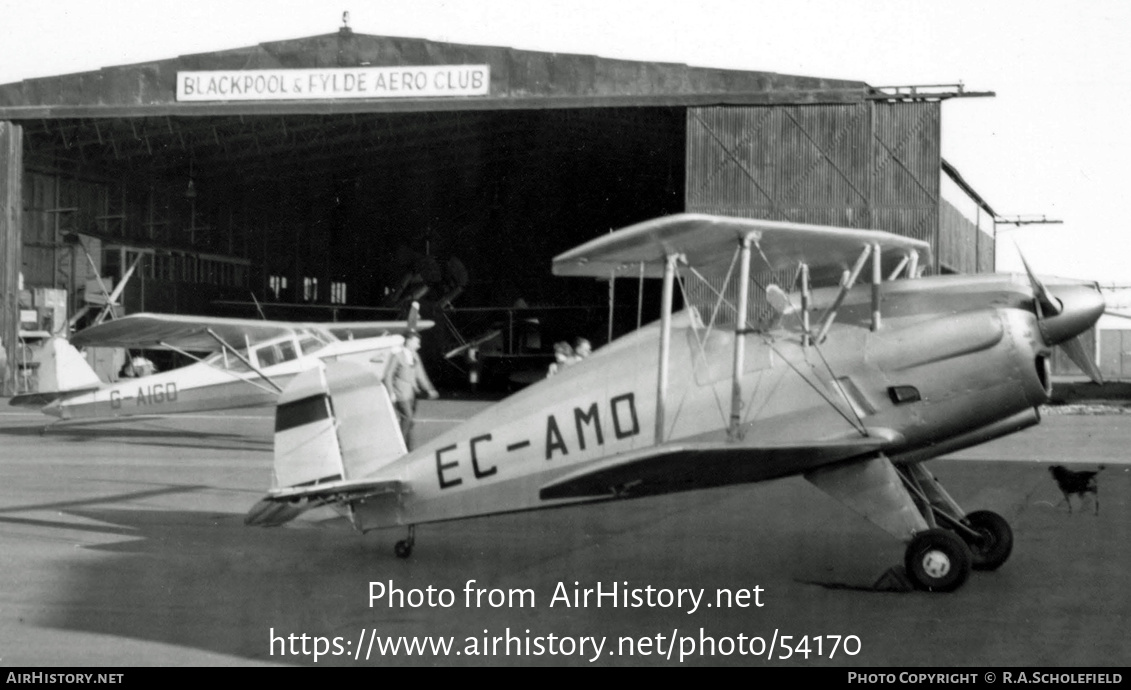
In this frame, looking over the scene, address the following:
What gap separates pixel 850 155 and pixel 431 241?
23.7m

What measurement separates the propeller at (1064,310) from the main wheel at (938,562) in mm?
1410

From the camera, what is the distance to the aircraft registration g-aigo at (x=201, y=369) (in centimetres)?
1838

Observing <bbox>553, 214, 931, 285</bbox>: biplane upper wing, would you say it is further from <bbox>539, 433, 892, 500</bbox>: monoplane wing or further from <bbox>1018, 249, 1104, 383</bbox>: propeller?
<bbox>539, 433, 892, 500</bbox>: monoplane wing

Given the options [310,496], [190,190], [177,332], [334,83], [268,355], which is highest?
[334,83]

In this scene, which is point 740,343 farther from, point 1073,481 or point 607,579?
point 1073,481

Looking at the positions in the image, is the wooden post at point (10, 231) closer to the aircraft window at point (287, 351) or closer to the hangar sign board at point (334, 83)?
the hangar sign board at point (334, 83)

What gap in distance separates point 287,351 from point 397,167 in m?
22.7

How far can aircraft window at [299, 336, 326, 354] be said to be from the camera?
753 inches

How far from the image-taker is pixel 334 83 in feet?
85.6

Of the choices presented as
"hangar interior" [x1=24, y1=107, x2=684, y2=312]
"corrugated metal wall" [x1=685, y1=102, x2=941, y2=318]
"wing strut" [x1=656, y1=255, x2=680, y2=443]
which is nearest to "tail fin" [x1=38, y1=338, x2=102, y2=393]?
"corrugated metal wall" [x1=685, y1=102, x2=941, y2=318]

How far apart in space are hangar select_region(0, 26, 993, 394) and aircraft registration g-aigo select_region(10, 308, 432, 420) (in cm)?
855

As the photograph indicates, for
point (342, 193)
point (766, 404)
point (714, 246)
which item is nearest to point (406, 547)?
point (766, 404)

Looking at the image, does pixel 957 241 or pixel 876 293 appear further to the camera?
pixel 957 241

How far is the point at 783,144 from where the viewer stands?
25.0 m
